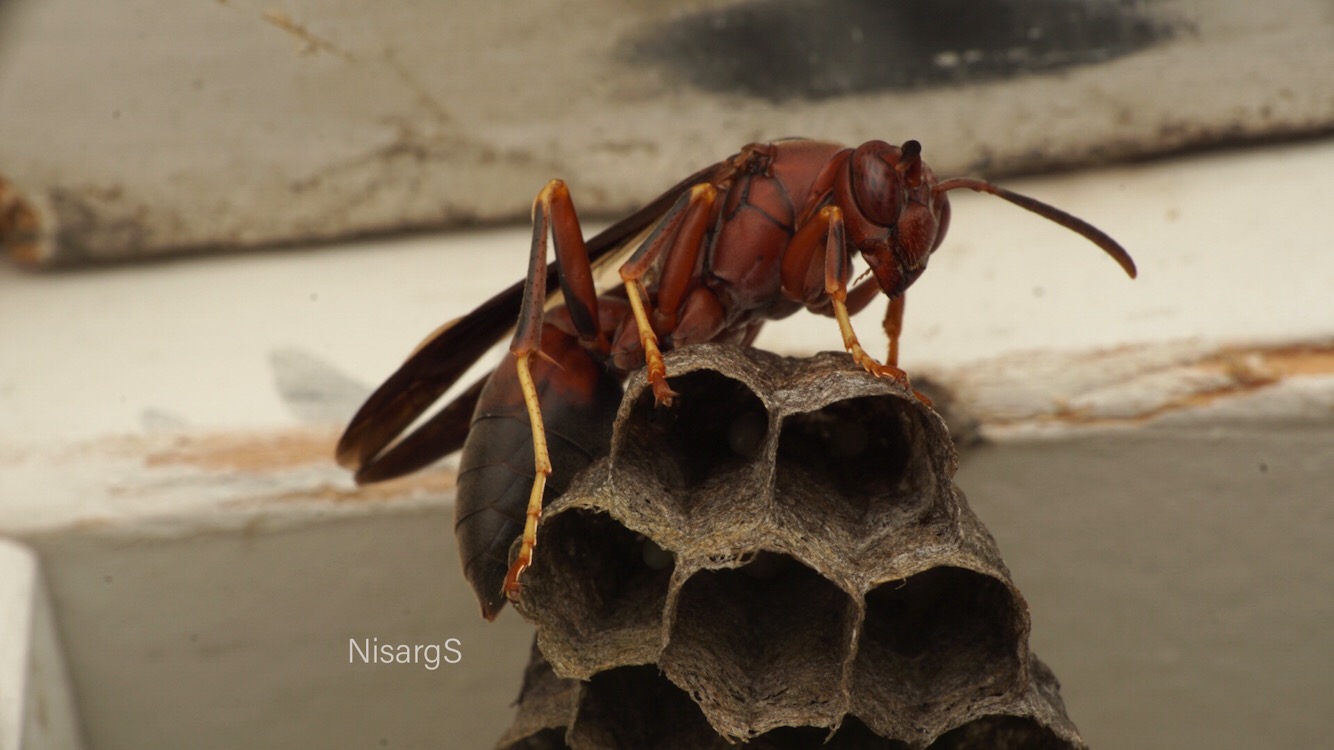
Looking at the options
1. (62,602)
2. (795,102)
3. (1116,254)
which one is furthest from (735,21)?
(62,602)

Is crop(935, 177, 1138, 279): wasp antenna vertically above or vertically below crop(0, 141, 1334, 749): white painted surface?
above

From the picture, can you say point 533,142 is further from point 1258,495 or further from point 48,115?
point 1258,495

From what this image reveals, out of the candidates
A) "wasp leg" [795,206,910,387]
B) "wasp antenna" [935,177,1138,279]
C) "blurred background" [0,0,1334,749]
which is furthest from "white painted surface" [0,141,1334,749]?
"wasp leg" [795,206,910,387]

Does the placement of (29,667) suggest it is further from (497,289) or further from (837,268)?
(837,268)

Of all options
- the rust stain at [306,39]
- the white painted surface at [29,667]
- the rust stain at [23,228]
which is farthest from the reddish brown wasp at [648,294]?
the rust stain at [23,228]

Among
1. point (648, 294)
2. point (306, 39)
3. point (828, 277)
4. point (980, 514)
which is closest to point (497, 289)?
point (306, 39)

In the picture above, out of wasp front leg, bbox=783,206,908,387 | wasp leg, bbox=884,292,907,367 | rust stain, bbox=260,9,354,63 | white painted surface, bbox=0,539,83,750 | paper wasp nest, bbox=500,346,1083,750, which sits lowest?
white painted surface, bbox=0,539,83,750

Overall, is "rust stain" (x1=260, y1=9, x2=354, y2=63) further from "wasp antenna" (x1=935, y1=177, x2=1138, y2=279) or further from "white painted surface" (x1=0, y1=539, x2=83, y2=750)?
"wasp antenna" (x1=935, y1=177, x2=1138, y2=279)
